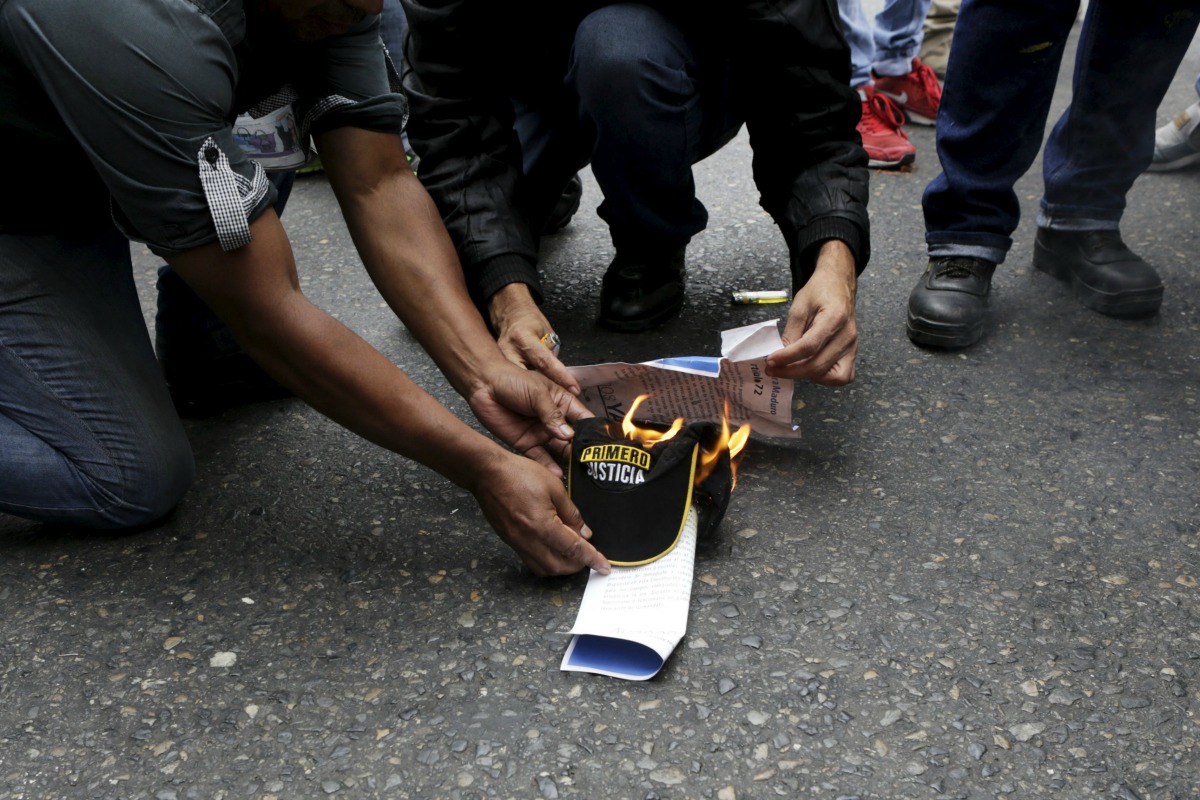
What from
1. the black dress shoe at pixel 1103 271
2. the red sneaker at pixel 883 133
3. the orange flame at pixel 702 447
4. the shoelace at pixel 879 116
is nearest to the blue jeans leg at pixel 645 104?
the orange flame at pixel 702 447

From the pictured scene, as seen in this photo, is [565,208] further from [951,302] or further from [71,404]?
[71,404]

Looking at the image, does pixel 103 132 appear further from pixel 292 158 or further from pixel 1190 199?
pixel 1190 199

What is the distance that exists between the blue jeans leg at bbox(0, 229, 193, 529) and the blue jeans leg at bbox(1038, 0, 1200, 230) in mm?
2047

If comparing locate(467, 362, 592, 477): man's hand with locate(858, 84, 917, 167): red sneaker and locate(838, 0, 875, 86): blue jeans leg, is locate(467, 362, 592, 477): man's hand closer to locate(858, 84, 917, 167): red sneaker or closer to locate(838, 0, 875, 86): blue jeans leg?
locate(858, 84, 917, 167): red sneaker

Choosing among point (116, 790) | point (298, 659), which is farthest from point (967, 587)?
point (116, 790)

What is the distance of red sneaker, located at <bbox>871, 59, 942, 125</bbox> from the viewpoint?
3.62 metres

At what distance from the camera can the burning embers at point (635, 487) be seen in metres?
1.53

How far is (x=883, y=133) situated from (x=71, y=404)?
2.66 m

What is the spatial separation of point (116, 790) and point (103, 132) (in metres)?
0.81

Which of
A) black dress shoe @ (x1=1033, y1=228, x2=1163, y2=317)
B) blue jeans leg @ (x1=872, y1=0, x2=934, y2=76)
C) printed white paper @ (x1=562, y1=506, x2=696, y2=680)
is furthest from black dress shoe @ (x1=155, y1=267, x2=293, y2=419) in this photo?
blue jeans leg @ (x1=872, y1=0, x2=934, y2=76)

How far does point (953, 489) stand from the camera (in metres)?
1.76

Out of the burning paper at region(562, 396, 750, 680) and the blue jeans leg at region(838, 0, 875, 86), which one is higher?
the burning paper at region(562, 396, 750, 680)

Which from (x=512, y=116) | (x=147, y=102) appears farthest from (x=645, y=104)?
(x=147, y=102)

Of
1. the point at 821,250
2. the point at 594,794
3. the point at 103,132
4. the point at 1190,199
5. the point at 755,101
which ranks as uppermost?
the point at 103,132
